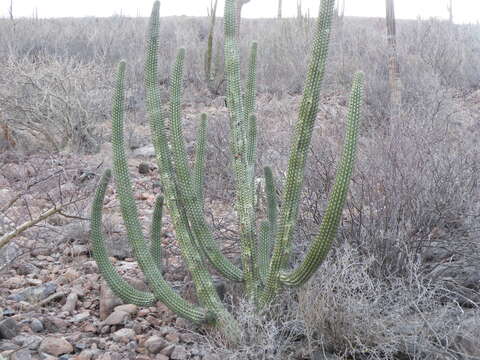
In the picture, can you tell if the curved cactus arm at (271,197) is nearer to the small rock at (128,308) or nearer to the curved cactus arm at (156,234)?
the curved cactus arm at (156,234)

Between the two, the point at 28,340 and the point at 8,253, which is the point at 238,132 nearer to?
the point at 28,340

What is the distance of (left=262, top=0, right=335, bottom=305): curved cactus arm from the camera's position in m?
3.08

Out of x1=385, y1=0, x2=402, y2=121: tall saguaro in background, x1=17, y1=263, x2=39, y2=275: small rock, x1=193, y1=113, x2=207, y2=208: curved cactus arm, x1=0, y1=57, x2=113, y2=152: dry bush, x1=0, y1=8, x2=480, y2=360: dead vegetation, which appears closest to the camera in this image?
x1=0, y1=8, x2=480, y2=360: dead vegetation

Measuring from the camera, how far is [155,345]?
3484 mm

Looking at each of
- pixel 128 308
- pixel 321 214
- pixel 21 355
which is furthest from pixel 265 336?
pixel 321 214

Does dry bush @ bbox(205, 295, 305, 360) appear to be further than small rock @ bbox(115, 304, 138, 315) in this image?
No

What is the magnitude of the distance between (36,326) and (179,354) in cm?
95

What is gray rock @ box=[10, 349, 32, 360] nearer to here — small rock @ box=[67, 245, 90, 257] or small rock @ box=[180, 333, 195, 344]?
small rock @ box=[180, 333, 195, 344]

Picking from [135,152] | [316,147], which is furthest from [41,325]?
[135,152]

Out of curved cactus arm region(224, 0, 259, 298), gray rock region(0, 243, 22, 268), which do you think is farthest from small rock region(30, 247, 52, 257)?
curved cactus arm region(224, 0, 259, 298)

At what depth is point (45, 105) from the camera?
8359 mm

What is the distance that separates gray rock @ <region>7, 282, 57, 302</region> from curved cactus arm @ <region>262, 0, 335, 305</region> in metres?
1.79

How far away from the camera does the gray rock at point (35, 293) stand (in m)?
4.08

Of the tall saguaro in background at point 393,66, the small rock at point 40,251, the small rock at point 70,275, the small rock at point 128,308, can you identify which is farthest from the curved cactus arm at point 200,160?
the tall saguaro in background at point 393,66
